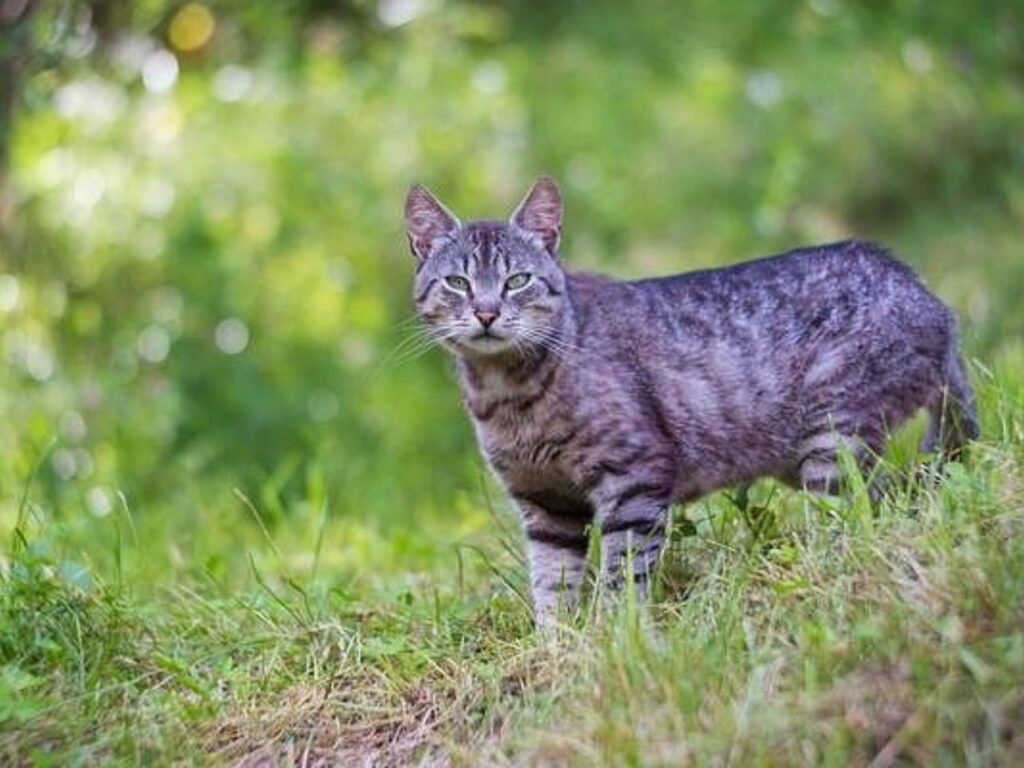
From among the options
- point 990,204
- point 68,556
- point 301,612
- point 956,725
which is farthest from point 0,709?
point 990,204

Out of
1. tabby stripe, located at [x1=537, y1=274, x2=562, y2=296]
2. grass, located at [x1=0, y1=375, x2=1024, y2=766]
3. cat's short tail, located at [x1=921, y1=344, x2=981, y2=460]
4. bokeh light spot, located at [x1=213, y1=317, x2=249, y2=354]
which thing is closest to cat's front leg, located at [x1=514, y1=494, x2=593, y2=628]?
grass, located at [x1=0, y1=375, x2=1024, y2=766]

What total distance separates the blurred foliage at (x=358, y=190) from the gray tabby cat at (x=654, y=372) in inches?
61.0

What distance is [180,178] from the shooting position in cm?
861

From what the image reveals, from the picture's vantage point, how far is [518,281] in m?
4.65

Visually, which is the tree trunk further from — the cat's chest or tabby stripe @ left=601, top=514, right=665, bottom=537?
tabby stripe @ left=601, top=514, right=665, bottom=537

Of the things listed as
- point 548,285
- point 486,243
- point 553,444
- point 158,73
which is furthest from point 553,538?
point 158,73

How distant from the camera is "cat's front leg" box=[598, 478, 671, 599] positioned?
4.36m

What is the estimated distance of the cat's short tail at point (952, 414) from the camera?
4.66 meters

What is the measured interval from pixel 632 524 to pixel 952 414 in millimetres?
967

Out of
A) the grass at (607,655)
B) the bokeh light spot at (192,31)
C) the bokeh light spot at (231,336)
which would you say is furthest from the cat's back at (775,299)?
the bokeh light spot at (192,31)

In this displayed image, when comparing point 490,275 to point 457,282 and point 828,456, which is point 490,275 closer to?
point 457,282

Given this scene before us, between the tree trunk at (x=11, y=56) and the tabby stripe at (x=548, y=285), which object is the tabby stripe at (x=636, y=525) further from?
the tree trunk at (x=11, y=56)

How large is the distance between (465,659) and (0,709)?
109 centimetres

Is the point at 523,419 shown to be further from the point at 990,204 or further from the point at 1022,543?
the point at 990,204
